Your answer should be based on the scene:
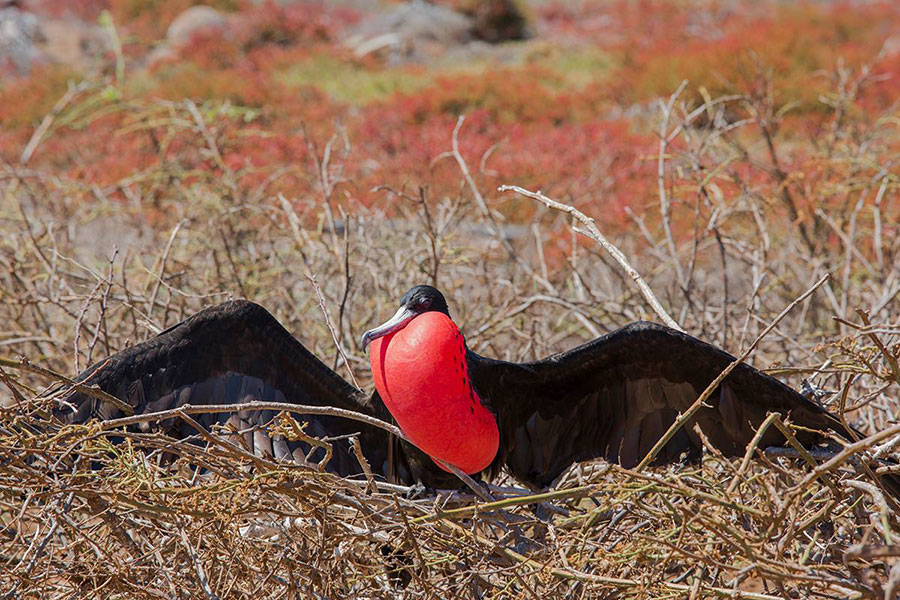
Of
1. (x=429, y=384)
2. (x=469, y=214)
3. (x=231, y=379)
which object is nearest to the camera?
(x=429, y=384)

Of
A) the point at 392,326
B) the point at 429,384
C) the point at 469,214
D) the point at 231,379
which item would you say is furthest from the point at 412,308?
the point at 469,214

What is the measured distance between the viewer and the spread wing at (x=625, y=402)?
1.96 metres

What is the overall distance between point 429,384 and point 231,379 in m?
0.51

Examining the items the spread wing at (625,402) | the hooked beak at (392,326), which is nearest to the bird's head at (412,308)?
the hooked beak at (392,326)

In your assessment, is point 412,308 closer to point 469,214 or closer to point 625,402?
point 625,402

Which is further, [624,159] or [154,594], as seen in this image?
[624,159]

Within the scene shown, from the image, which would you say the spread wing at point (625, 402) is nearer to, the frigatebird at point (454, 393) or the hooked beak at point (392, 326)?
the frigatebird at point (454, 393)

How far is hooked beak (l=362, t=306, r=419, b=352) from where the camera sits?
192 centimetres

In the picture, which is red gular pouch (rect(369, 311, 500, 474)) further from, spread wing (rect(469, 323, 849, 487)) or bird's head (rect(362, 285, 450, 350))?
spread wing (rect(469, 323, 849, 487))

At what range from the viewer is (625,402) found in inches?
86.5

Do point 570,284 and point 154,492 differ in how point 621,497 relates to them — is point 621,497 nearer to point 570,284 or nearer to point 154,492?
point 154,492

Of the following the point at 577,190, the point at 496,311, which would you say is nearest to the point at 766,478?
the point at 496,311

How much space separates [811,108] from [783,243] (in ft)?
19.6

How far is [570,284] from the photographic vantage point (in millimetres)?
3432
